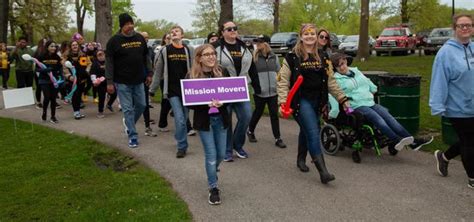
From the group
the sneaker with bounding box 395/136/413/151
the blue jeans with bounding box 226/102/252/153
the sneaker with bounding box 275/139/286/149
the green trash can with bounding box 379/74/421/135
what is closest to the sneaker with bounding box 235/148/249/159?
the blue jeans with bounding box 226/102/252/153

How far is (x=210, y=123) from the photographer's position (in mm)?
5051

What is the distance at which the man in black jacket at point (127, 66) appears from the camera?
7.52m

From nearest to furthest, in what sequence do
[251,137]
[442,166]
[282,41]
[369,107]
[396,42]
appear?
[442,166]
[369,107]
[251,137]
[396,42]
[282,41]

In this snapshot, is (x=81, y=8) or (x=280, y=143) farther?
(x=81, y=8)

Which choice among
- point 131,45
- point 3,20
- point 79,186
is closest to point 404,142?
point 79,186

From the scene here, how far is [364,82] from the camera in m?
6.75

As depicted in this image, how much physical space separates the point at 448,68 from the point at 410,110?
2457 mm

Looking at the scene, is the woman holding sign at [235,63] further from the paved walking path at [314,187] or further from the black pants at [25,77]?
the black pants at [25,77]

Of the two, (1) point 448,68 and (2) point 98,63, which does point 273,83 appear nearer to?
(1) point 448,68

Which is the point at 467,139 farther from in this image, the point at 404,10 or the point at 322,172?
the point at 404,10

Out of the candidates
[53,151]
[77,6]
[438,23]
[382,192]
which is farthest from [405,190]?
[438,23]

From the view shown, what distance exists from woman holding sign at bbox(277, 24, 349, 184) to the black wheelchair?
113 centimetres

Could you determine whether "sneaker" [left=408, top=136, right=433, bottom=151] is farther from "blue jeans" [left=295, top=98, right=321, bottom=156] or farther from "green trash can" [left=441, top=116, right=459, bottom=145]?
"blue jeans" [left=295, top=98, right=321, bottom=156]

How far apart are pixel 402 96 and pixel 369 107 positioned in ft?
3.63
